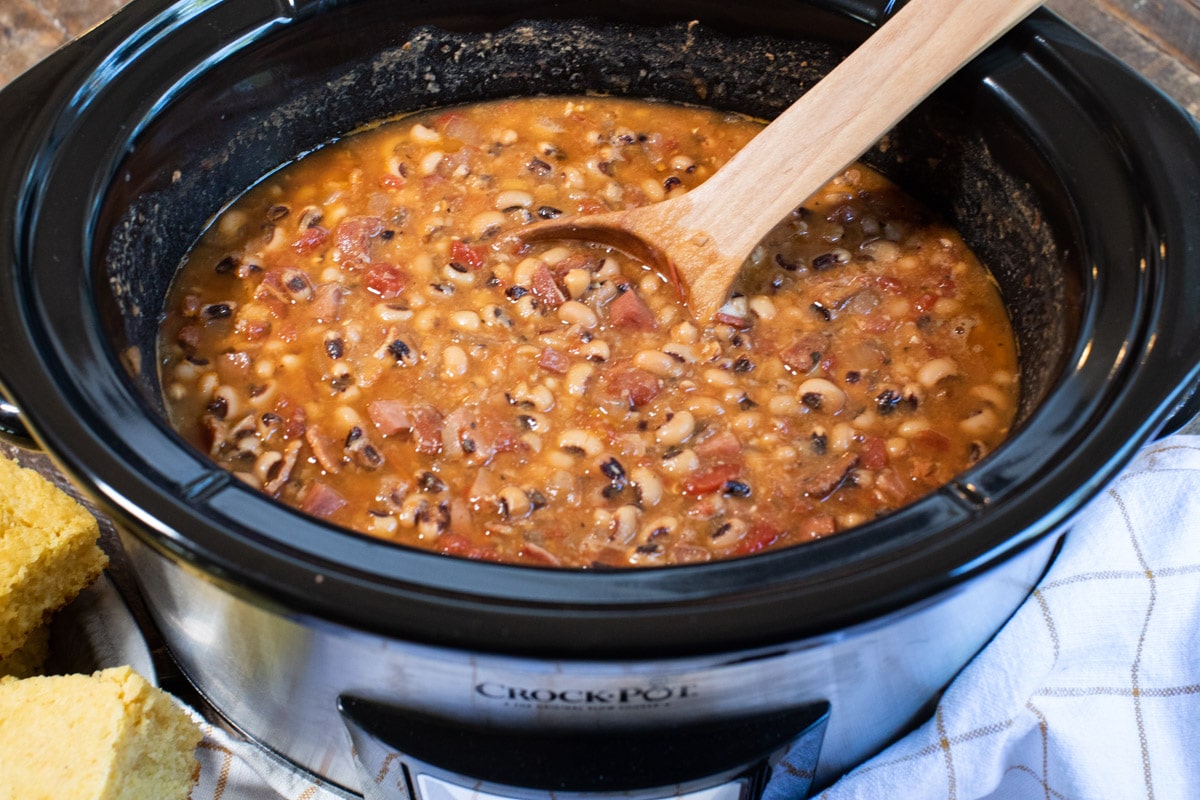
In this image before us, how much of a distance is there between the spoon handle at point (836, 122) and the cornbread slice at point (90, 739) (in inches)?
50.3

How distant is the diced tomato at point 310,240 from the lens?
2424 millimetres

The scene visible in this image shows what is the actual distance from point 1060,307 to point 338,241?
1369 millimetres

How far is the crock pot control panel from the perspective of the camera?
5.48 feet

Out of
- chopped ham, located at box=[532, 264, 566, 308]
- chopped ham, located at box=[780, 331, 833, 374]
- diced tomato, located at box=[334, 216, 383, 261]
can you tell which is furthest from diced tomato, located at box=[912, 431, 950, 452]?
diced tomato, located at box=[334, 216, 383, 261]

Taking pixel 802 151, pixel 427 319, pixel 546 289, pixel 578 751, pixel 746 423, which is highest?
pixel 802 151

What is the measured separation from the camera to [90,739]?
1.84 metres

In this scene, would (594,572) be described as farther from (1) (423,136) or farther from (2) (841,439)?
(1) (423,136)

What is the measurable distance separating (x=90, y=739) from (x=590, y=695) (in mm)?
827

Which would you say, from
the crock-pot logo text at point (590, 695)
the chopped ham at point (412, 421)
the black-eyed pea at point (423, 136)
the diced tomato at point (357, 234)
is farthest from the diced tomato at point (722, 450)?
the black-eyed pea at point (423, 136)

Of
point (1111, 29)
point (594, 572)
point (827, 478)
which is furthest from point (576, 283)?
point (1111, 29)

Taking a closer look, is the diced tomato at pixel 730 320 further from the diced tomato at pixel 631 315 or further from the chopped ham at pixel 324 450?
the chopped ham at pixel 324 450

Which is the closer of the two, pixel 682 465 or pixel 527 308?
pixel 682 465

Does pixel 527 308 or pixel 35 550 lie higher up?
pixel 527 308

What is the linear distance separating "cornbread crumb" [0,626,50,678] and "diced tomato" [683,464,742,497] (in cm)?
121
